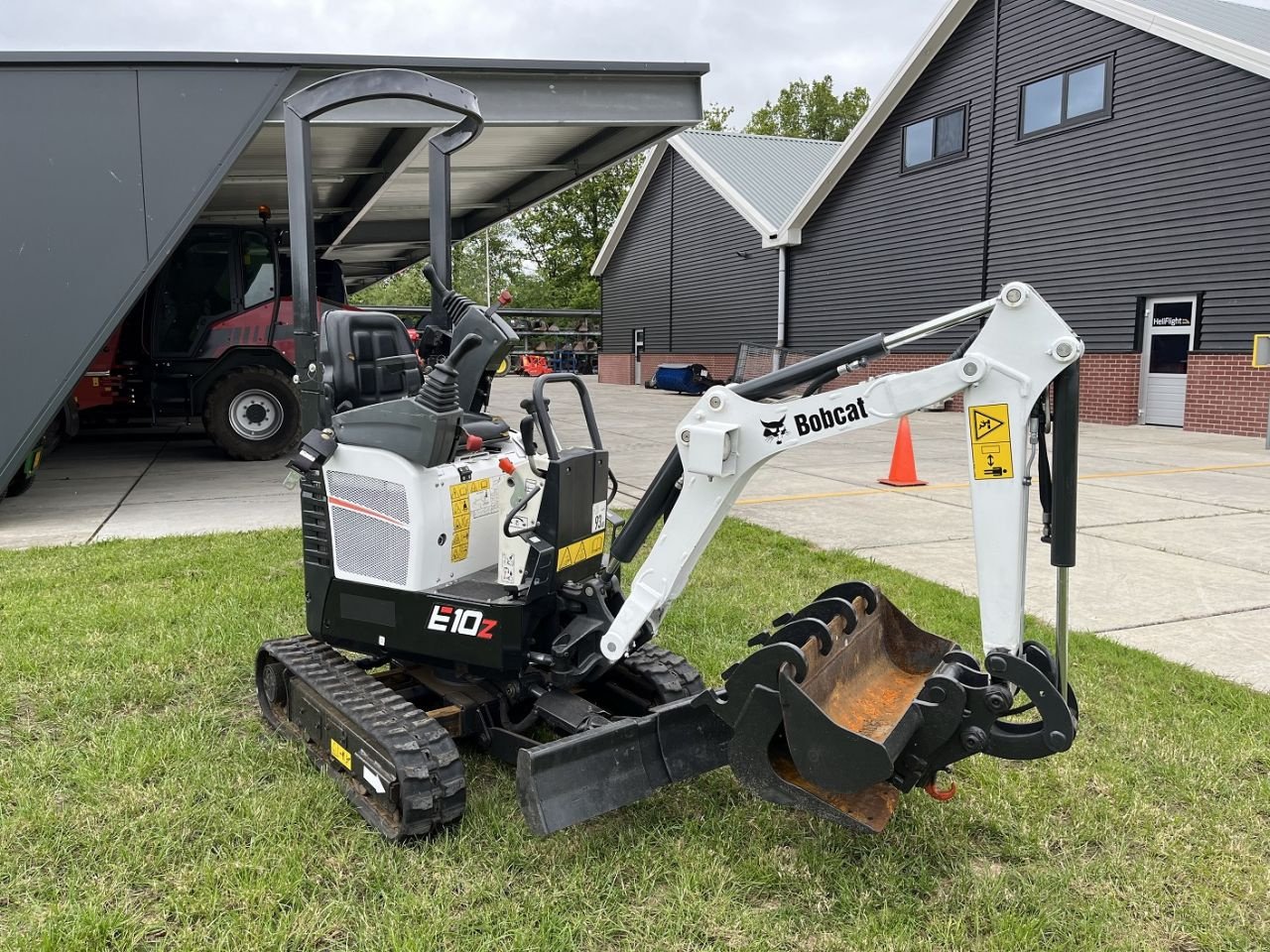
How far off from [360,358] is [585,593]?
1.26m

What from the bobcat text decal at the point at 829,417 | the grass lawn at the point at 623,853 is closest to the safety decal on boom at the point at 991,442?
the bobcat text decal at the point at 829,417

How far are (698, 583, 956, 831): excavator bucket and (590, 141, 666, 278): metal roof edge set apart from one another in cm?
2865

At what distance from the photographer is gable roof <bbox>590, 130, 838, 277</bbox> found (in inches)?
1037

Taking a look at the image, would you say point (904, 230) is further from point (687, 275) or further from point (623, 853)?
point (623, 853)

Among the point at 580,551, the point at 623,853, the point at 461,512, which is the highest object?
the point at 461,512

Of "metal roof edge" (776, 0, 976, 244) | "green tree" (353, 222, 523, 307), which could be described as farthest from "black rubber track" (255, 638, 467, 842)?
"green tree" (353, 222, 523, 307)

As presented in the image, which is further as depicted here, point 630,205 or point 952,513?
point 630,205

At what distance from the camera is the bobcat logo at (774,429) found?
286 cm

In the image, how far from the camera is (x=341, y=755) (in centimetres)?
329

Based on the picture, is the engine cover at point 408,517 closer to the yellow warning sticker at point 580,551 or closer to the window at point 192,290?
the yellow warning sticker at point 580,551

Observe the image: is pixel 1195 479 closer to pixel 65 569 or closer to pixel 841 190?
pixel 65 569

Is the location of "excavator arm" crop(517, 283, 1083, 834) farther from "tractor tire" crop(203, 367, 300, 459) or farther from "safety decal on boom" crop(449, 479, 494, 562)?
"tractor tire" crop(203, 367, 300, 459)

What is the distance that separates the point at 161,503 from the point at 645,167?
992 inches

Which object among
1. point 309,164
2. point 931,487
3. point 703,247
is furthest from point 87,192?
point 703,247
